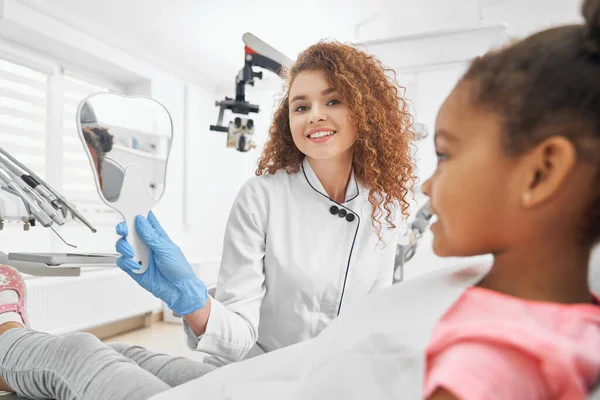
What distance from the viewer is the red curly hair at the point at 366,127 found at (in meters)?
1.16

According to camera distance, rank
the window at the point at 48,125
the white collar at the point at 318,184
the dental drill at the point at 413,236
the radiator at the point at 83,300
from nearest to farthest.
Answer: the white collar at the point at 318,184, the dental drill at the point at 413,236, the radiator at the point at 83,300, the window at the point at 48,125

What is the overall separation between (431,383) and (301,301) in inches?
31.3

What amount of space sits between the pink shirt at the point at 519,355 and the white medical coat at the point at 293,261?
74cm

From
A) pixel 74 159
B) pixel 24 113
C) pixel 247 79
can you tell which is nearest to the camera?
pixel 247 79

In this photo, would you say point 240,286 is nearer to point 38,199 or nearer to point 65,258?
point 65,258

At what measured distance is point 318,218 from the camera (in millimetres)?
1175

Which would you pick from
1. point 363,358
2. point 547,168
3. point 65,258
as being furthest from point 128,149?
point 547,168

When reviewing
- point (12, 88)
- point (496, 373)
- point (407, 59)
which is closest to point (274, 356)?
point (496, 373)

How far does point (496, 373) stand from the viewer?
0.33 meters

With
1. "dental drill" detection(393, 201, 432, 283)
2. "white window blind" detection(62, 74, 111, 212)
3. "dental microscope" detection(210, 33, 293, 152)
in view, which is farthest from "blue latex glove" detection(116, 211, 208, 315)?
"white window blind" detection(62, 74, 111, 212)

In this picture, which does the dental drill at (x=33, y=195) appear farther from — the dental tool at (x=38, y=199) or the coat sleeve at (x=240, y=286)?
the coat sleeve at (x=240, y=286)

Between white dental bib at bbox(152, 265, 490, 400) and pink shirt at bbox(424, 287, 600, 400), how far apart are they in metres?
0.06

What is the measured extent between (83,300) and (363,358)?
297 cm

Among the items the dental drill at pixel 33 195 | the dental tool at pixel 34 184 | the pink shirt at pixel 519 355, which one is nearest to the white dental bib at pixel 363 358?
the pink shirt at pixel 519 355
